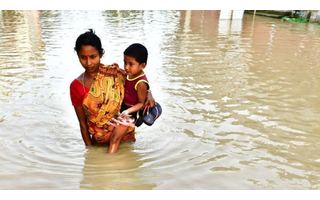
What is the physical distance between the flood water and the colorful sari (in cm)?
38

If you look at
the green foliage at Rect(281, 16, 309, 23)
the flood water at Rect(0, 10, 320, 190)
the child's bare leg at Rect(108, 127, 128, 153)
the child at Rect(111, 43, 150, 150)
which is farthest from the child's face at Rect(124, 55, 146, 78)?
the green foliage at Rect(281, 16, 309, 23)

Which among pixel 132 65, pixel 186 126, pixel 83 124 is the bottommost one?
pixel 186 126

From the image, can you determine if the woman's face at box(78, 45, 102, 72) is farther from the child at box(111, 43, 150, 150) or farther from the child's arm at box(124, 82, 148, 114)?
the child's arm at box(124, 82, 148, 114)

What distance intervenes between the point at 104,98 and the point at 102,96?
3cm

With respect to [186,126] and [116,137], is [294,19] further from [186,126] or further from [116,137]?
[116,137]

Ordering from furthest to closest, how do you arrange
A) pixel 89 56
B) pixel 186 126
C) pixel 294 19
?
pixel 294 19 < pixel 186 126 < pixel 89 56

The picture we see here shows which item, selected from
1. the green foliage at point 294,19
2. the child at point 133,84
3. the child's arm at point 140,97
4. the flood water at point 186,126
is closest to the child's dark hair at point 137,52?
the child at point 133,84

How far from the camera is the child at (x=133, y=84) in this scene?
8.57ft

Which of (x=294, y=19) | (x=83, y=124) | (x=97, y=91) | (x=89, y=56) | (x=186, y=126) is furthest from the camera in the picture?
(x=294, y=19)

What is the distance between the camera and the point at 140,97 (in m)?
2.73

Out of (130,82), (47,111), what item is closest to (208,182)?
(130,82)

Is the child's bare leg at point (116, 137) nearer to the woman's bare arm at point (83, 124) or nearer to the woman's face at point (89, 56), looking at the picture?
the woman's bare arm at point (83, 124)

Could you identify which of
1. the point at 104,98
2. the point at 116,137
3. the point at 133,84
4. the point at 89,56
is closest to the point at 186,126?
the point at 116,137

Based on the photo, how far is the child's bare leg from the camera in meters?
2.85
